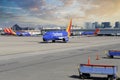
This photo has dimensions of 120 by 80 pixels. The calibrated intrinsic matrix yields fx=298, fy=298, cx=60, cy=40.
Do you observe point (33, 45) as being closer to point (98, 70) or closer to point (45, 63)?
point (45, 63)

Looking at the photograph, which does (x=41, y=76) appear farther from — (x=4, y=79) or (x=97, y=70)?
(x=97, y=70)

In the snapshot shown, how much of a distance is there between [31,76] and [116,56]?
22.2 metres

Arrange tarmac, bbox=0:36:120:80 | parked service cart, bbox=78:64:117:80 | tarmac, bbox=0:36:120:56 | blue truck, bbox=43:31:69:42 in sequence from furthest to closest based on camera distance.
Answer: blue truck, bbox=43:31:69:42 < tarmac, bbox=0:36:120:56 < tarmac, bbox=0:36:120:80 < parked service cart, bbox=78:64:117:80

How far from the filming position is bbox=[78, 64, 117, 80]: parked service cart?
19845mm

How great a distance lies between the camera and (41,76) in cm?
2184

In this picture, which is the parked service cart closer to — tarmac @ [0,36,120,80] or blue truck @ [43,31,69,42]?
tarmac @ [0,36,120,80]

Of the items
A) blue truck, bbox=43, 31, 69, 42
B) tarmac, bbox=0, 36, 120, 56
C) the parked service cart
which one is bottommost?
tarmac, bbox=0, 36, 120, 56

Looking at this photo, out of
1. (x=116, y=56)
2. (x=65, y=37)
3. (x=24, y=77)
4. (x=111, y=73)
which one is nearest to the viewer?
(x=111, y=73)

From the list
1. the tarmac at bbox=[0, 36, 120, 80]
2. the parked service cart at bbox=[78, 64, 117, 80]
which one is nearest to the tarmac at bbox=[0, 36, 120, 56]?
the tarmac at bbox=[0, 36, 120, 80]

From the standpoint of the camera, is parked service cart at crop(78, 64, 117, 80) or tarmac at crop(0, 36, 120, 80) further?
tarmac at crop(0, 36, 120, 80)

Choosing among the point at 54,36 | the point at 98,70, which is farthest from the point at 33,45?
the point at 98,70

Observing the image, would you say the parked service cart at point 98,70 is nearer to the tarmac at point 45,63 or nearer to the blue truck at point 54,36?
the tarmac at point 45,63

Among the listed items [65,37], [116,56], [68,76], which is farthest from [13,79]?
[65,37]

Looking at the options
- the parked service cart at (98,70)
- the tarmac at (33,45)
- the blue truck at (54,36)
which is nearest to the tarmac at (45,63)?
the parked service cart at (98,70)
